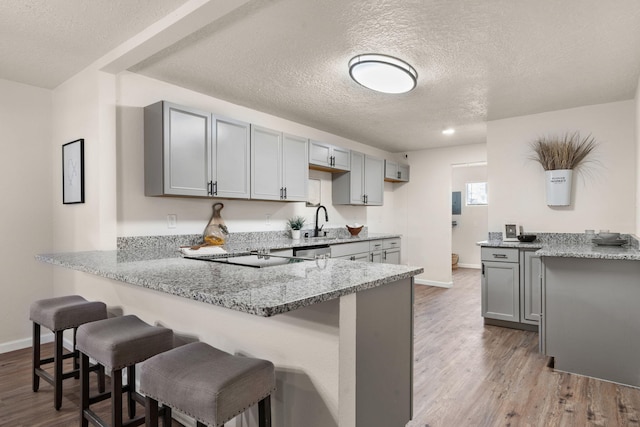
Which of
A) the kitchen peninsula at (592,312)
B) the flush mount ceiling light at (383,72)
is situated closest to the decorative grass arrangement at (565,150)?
the kitchen peninsula at (592,312)

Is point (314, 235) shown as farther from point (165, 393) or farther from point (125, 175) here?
point (165, 393)

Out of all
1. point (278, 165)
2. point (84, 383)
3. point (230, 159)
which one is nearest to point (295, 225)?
point (278, 165)

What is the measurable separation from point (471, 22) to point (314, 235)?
314 cm

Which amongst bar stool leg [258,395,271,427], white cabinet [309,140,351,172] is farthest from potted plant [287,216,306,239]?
bar stool leg [258,395,271,427]

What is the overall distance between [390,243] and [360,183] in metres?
1.05

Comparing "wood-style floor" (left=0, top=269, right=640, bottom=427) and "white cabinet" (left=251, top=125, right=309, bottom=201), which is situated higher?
"white cabinet" (left=251, top=125, right=309, bottom=201)

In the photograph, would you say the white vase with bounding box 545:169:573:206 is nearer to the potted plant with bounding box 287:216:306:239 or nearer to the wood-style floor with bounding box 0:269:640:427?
the wood-style floor with bounding box 0:269:640:427

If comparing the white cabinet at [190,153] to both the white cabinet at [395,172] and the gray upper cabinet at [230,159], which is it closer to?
the gray upper cabinet at [230,159]

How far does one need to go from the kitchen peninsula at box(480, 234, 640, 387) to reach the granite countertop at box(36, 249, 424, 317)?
1.75m

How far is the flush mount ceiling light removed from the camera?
104 inches

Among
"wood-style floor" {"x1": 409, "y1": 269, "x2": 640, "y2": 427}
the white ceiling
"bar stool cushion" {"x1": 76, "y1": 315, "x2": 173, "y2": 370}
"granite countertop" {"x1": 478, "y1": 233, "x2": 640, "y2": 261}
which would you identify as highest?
the white ceiling

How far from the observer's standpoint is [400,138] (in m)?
5.45

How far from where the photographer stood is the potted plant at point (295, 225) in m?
4.38

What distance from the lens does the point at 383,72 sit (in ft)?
8.81
